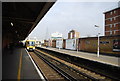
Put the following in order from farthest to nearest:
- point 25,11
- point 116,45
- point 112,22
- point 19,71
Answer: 1. point 112,22
2. point 116,45
3. point 25,11
4. point 19,71

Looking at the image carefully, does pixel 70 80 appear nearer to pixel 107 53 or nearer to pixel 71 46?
pixel 107 53

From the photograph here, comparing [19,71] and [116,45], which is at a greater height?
[116,45]

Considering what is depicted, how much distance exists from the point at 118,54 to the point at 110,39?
3286 mm

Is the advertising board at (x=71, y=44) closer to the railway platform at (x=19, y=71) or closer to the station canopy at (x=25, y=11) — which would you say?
the station canopy at (x=25, y=11)

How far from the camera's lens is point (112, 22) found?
51.8 meters

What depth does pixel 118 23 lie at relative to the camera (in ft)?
159

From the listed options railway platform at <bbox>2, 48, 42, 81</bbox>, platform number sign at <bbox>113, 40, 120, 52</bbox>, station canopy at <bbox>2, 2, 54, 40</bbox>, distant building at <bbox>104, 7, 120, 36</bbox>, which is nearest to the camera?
railway platform at <bbox>2, 48, 42, 81</bbox>

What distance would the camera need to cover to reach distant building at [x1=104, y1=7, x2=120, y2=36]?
49081 mm

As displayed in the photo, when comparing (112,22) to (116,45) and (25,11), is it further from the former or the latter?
(25,11)

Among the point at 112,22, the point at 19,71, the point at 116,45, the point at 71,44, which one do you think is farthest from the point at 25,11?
the point at 112,22

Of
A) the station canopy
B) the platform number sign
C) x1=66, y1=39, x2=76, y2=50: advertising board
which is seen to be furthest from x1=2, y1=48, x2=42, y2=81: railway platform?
x1=66, y1=39, x2=76, y2=50: advertising board

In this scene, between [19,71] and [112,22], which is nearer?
[19,71]

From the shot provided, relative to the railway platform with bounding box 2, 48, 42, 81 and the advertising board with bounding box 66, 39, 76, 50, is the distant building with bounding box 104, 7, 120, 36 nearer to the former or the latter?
the advertising board with bounding box 66, 39, 76, 50

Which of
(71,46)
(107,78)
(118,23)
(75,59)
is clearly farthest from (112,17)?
(107,78)
